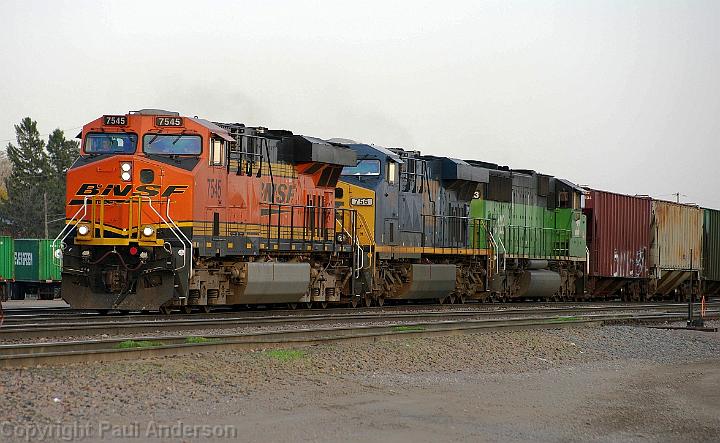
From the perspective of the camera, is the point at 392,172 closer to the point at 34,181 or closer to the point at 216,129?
the point at 216,129

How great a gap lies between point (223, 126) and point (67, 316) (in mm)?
5135

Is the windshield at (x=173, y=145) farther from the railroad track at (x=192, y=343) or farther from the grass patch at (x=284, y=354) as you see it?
the grass patch at (x=284, y=354)

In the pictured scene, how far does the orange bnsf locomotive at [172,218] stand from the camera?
63.6 feet

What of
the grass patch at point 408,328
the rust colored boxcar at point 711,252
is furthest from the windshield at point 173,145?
the rust colored boxcar at point 711,252

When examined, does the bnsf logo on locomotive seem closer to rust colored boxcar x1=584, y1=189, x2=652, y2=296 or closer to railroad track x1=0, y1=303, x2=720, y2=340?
railroad track x1=0, y1=303, x2=720, y2=340

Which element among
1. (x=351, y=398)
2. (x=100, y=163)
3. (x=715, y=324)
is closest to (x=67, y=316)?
(x=100, y=163)

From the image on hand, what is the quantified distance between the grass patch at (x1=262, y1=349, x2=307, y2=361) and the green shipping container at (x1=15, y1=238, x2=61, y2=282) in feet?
93.6

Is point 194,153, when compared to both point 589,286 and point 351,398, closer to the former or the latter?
point 351,398

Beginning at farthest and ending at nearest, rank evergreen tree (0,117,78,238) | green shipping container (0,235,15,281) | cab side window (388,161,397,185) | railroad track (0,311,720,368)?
evergreen tree (0,117,78,238) < green shipping container (0,235,15,281) < cab side window (388,161,397,185) < railroad track (0,311,720,368)

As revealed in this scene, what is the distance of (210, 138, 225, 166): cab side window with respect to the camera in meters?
20.1

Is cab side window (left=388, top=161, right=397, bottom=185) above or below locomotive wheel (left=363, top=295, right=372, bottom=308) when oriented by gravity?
above

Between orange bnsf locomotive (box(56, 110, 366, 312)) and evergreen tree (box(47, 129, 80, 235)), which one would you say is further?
evergreen tree (box(47, 129, 80, 235))

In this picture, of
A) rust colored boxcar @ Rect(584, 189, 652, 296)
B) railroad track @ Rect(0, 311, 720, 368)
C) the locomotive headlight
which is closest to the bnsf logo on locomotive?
the locomotive headlight

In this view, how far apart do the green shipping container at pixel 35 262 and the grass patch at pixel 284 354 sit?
28.5 m
